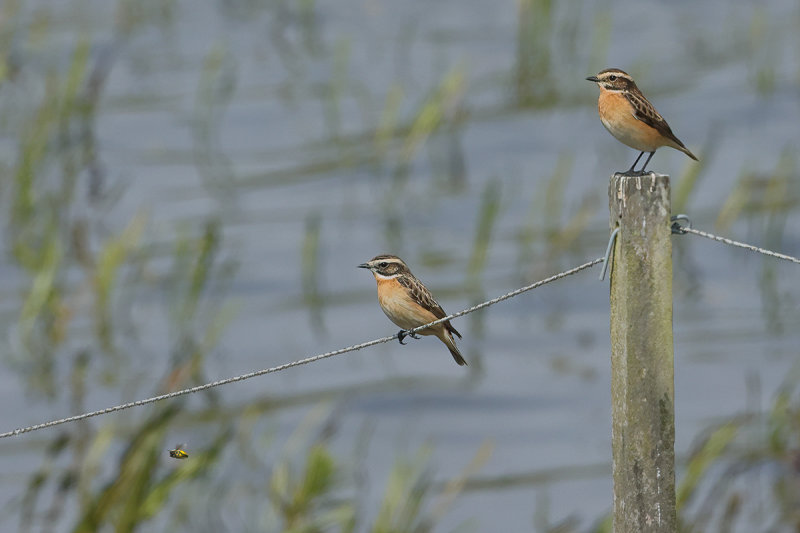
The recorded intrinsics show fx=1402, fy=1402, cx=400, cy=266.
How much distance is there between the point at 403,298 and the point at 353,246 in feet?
42.3

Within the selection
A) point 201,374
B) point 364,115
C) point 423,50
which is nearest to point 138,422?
point 201,374

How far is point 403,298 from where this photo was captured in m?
8.27

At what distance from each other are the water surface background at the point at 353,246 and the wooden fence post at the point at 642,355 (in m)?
3.57

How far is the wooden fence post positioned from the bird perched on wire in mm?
2452

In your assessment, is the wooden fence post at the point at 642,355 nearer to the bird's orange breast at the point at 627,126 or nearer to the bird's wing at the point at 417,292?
the bird's orange breast at the point at 627,126

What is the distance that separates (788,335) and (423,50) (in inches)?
572

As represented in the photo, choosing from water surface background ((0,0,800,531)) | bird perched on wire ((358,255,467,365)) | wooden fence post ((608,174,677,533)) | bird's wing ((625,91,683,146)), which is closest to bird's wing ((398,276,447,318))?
bird perched on wire ((358,255,467,365))

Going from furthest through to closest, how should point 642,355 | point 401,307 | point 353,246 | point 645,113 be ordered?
1. point 353,246
2. point 401,307
3. point 645,113
4. point 642,355

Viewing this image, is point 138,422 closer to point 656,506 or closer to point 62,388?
point 62,388

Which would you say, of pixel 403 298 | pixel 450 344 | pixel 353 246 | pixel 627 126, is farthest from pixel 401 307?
pixel 353 246

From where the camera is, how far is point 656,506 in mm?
5750

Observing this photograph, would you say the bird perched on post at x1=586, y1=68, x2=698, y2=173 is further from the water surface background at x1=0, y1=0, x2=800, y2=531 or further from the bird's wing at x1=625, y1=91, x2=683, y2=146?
the water surface background at x1=0, y1=0, x2=800, y2=531

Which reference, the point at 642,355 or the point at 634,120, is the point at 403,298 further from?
the point at 642,355

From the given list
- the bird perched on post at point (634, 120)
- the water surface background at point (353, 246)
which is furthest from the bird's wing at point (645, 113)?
the water surface background at point (353, 246)
